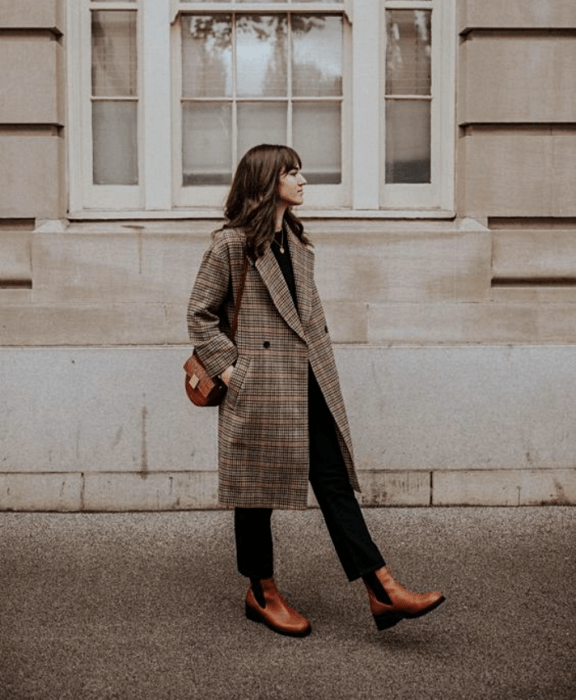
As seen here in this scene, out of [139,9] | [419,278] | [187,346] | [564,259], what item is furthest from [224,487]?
[139,9]

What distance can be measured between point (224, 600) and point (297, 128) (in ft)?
10.7

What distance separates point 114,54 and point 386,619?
4.11 m

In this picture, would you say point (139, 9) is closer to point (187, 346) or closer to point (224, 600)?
point (187, 346)

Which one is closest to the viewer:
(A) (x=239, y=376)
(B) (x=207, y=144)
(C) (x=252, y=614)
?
(A) (x=239, y=376)

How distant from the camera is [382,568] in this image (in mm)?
4180

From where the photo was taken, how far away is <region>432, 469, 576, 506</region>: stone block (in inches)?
252

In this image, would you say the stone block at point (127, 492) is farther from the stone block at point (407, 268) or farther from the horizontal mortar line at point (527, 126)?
the horizontal mortar line at point (527, 126)

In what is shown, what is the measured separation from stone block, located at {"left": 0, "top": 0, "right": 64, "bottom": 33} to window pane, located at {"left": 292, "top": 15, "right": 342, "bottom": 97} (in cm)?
149

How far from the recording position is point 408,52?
266 inches

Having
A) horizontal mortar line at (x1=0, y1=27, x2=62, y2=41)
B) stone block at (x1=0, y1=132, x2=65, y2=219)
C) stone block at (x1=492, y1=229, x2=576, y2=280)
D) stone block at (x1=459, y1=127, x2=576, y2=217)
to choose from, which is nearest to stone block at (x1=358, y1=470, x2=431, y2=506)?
stone block at (x1=492, y1=229, x2=576, y2=280)

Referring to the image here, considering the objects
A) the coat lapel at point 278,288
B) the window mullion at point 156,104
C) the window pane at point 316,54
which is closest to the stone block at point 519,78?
the window pane at point 316,54

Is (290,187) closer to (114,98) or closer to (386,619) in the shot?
(386,619)

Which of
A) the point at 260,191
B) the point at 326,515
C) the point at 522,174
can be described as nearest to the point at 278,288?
the point at 260,191

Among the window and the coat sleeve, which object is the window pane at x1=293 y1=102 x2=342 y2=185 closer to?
the window
